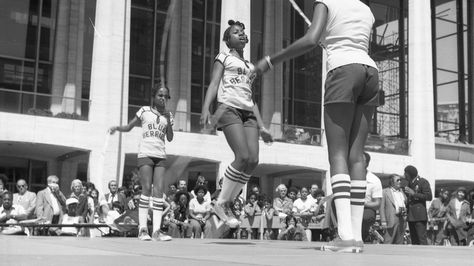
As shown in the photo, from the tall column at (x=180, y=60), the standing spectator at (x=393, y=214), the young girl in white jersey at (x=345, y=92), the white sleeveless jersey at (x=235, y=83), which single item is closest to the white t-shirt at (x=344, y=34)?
the young girl in white jersey at (x=345, y=92)

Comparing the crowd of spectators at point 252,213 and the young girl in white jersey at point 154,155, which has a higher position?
the young girl in white jersey at point 154,155

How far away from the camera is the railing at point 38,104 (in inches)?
1027

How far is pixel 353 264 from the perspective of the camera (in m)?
3.65

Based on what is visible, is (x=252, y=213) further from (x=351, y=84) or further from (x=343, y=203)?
(x=351, y=84)

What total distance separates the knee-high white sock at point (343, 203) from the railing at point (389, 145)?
29.8 m

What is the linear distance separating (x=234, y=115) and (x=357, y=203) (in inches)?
78.6

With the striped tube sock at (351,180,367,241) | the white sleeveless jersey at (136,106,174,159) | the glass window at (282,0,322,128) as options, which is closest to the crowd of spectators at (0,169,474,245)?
the white sleeveless jersey at (136,106,174,159)

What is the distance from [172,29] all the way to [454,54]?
21835 mm

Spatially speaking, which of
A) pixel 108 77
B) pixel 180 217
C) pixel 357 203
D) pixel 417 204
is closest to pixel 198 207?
pixel 180 217

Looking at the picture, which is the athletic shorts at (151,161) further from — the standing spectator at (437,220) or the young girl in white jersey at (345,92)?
the standing spectator at (437,220)

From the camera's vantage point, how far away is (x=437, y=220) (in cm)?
1911

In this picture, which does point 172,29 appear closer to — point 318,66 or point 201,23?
point 201,23

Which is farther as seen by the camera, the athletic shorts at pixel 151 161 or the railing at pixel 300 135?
the railing at pixel 300 135

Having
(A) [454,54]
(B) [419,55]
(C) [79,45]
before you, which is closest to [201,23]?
(C) [79,45]
